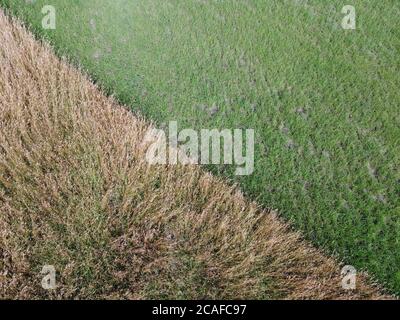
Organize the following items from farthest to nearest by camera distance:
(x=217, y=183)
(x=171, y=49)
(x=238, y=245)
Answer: (x=171, y=49)
(x=217, y=183)
(x=238, y=245)

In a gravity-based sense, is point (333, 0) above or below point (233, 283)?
above

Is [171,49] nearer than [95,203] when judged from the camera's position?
No

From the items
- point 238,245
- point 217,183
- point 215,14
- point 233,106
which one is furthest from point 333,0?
point 238,245

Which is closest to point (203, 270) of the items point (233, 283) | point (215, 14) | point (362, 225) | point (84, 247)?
point (233, 283)
